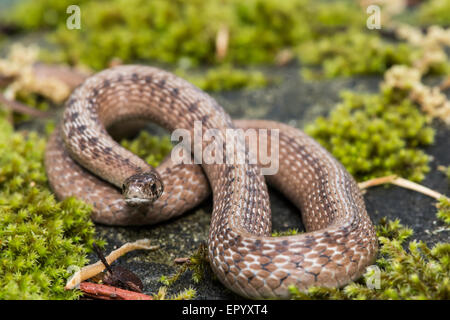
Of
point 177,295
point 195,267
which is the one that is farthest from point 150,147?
point 177,295

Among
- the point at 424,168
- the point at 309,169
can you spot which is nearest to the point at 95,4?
the point at 309,169

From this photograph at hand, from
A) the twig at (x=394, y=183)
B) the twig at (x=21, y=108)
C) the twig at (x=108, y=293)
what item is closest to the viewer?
the twig at (x=108, y=293)

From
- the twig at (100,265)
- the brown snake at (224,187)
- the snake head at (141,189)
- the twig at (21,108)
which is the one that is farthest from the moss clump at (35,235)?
the twig at (21,108)

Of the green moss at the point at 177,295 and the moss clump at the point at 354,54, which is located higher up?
the moss clump at the point at 354,54

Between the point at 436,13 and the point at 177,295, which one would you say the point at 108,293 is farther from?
the point at 436,13

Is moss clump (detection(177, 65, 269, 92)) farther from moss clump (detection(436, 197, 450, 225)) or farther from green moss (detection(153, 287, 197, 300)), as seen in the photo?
green moss (detection(153, 287, 197, 300))

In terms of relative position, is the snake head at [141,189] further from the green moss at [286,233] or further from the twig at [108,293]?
the green moss at [286,233]

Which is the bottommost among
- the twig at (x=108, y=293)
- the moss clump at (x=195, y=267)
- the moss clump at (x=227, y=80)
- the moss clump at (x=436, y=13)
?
the twig at (x=108, y=293)
